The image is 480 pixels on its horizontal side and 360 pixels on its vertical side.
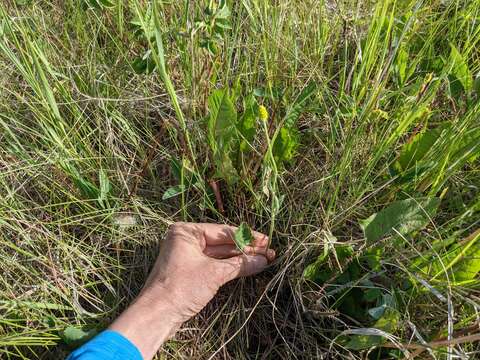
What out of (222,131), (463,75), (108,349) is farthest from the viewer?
(463,75)

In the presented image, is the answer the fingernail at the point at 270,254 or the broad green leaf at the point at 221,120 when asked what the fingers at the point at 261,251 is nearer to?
the fingernail at the point at 270,254

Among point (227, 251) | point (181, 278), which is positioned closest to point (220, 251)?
point (227, 251)

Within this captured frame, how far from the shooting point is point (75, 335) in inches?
37.4

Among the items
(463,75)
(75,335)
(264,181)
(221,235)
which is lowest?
(75,335)

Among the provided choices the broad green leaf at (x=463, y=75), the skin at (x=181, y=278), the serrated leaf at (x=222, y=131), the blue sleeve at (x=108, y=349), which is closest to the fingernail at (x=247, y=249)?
the skin at (x=181, y=278)

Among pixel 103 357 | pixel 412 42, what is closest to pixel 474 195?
pixel 412 42

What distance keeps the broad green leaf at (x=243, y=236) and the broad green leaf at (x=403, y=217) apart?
0.23 metres

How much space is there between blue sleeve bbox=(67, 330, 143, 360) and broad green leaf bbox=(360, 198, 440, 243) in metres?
0.51

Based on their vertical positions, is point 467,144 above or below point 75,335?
above

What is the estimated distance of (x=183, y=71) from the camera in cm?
116

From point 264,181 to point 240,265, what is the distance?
0.63 feet

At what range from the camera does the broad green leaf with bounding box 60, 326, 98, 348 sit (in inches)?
37.3

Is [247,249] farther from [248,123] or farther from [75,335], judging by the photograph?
[75,335]

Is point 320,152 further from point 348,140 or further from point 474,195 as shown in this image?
point 474,195
